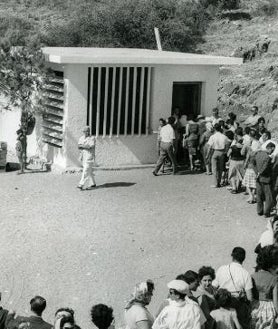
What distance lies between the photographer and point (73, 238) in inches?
560

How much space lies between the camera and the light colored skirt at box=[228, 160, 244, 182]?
1734cm

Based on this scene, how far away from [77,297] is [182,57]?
10.1 m

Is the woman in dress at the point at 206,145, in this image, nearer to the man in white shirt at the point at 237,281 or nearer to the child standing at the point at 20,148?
the child standing at the point at 20,148

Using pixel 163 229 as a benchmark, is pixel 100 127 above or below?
→ above

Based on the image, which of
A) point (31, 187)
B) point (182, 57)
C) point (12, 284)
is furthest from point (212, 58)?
→ point (12, 284)

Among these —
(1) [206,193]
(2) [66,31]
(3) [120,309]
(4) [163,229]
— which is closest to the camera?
(3) [120,309]

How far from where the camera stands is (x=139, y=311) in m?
8.13

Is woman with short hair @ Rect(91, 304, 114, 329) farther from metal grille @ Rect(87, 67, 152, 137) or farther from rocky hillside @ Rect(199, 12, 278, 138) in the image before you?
rocky hillside @ Rect(199, 12, 278, 138)

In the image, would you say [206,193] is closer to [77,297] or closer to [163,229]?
[163,229]

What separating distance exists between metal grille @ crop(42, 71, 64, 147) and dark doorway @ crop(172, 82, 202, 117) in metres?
3.27

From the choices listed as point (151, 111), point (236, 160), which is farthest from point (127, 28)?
point (236, 160)

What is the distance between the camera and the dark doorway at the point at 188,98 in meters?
21.1

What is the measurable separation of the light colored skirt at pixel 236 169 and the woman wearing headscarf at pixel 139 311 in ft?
30.7

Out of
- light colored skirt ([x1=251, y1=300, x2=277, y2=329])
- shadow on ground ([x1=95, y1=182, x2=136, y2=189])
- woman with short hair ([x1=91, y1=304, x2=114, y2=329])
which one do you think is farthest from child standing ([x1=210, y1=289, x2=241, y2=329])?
shadow on ground ([x1=95, y1=182, x2=136, y2=189])
